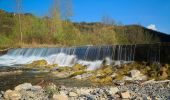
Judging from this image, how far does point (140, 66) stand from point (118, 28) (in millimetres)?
37759

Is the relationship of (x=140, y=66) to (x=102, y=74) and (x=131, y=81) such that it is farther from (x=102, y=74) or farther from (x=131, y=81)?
(x=131, y=81)

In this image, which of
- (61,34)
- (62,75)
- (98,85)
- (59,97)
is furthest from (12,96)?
(61,34)

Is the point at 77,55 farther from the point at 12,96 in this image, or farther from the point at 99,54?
the point at 12,96

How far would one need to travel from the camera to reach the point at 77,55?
29078 mm

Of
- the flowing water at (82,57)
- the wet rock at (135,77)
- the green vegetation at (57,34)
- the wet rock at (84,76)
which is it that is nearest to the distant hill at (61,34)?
the green vegetation at (57,34)

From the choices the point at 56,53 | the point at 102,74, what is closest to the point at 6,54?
the point at 56,53

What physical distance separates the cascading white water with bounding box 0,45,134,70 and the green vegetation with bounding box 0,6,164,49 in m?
10.6

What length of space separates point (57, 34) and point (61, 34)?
797 millimetres

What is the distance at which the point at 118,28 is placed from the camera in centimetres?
5778

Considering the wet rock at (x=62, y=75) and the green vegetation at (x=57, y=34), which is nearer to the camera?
the wet rock at (x=62, y=75)

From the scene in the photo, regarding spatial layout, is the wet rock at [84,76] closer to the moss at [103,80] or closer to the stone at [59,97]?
the moss at [103,80]

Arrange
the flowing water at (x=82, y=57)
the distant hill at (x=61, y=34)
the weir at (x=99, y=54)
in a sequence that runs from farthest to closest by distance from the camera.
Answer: the distant hill at (x=61, y=34), the weir at (x=99, y=54), the flowing water at (x=82, y=57)

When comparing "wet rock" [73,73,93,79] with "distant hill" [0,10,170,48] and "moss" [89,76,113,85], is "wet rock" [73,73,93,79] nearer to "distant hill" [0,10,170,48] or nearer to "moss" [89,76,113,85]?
"moss" [89,76,113,85]

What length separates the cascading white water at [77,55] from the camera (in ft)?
80.6
